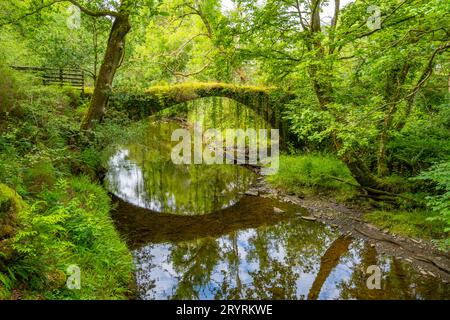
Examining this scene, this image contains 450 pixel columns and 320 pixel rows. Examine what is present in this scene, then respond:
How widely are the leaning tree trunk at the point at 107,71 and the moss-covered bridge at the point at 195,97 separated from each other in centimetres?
105

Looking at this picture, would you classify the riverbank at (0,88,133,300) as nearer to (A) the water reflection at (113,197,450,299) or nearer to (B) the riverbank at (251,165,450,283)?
(A) the water reflection at (113,197,450,299)

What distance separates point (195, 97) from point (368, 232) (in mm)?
Answer: 9457

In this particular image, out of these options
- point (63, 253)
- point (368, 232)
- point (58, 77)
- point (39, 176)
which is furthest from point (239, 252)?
point (58, 77)

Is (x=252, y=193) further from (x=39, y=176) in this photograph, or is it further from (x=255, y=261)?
(x=39, y=176)

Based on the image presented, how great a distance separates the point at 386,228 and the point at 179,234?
5139 millimetres

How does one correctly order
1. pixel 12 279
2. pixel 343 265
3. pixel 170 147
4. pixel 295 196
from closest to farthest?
pixel 12 279 < pixel 343 265 < pixel 295 196 < pixel 170 147

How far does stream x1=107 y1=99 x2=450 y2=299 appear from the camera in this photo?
18.8ft

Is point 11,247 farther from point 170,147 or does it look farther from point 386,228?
point 170,147

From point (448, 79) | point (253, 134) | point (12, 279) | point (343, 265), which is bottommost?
point (343, 265)

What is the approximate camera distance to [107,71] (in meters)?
10.0

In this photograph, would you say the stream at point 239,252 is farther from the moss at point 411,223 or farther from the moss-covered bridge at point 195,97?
the moss-covered bridge at point 195,97

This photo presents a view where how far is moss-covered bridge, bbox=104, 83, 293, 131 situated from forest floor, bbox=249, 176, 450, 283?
3.80 meters

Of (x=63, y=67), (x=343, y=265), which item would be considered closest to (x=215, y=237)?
(x=343, y=265)

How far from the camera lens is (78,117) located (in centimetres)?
1126
